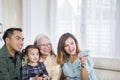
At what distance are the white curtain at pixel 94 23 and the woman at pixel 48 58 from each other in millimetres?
1139

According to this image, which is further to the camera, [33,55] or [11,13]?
[11,13]

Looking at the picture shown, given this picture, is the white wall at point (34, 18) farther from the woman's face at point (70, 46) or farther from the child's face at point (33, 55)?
the woman's face at point (70, 46)

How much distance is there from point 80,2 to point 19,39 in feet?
5.22

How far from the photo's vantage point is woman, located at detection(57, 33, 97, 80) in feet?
7.17

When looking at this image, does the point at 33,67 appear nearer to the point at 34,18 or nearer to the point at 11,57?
the point at 11,57

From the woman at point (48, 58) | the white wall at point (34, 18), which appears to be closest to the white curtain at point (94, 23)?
the white wall at point (34, 18)

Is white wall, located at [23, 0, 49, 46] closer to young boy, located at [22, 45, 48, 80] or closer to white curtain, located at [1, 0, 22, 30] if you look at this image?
white curtain, located at [1, 0, 22, 30]

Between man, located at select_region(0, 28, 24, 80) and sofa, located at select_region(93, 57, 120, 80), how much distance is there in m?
0.92

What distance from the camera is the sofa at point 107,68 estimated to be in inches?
102

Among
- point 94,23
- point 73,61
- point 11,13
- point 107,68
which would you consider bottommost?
point 107,68

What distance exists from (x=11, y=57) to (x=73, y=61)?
627 mm

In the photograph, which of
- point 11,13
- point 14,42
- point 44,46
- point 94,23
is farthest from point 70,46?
point 11,13

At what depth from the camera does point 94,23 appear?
11.6 feet

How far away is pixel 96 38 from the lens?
352 centimetres
